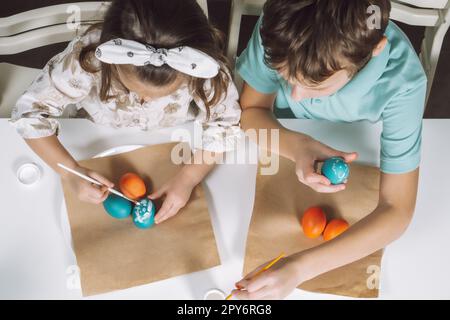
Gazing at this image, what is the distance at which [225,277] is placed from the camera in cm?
90

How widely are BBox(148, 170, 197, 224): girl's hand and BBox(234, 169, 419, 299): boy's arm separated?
176 millimetres

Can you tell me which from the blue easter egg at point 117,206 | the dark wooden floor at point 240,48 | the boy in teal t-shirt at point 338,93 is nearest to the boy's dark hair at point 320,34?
the boy in teal t-shirt at point 338,93

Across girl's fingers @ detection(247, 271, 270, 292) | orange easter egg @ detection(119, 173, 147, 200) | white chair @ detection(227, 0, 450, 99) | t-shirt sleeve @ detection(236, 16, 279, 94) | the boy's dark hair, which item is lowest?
girl's fingers @ detection(247, 271, 270, 292)

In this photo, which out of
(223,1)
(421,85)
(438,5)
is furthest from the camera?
(223,1)

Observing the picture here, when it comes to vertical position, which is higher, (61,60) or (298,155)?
(61,60)

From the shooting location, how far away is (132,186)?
912mm

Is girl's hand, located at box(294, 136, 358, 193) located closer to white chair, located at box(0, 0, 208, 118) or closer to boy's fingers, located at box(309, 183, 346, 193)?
boy's fingers, located at box(309, 183, 346, 193)

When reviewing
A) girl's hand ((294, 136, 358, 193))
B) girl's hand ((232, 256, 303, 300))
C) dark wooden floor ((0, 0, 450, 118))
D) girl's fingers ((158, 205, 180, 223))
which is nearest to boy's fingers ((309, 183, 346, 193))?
girl's hand ((294, 136, 358, 193))

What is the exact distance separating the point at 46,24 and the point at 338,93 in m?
0.56

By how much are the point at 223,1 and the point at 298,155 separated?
1003mm

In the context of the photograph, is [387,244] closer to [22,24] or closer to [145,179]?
[145,179]

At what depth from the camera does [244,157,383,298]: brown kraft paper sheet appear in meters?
0.90

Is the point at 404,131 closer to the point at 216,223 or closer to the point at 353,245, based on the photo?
the point at 353,245

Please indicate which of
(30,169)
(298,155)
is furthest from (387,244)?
(30,169)
